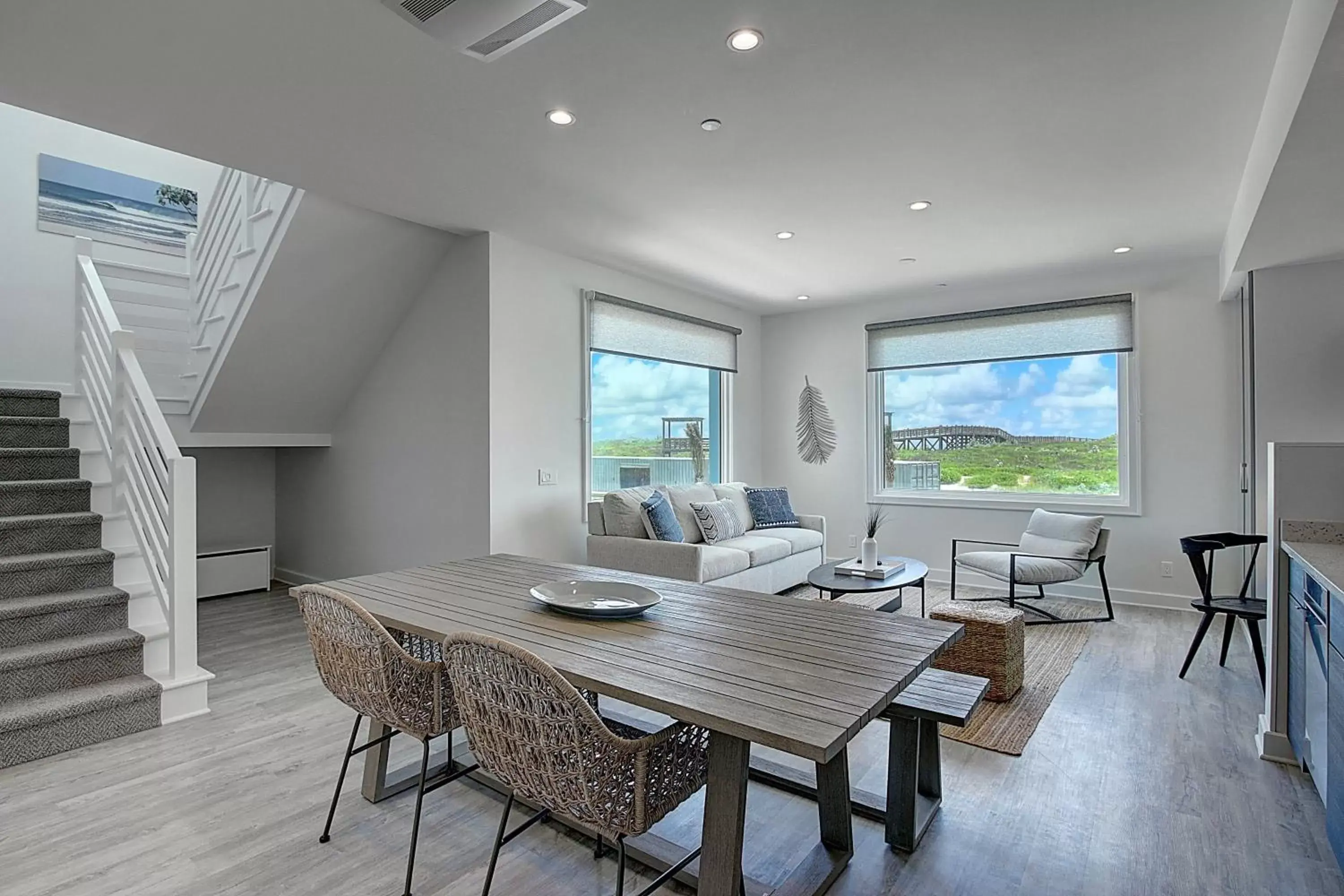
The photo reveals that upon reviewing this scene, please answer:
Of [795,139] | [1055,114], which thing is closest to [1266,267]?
[1055,114]

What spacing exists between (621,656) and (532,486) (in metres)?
2.92

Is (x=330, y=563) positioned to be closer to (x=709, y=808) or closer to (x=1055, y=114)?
(x=709, y=808)

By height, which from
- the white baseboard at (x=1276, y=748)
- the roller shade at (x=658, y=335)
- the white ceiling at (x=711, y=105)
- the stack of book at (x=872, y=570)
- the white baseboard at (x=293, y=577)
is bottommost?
the white baseboard at (x=1276, y=748)

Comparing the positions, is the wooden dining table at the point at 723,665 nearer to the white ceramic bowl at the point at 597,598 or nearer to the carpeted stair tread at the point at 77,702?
the white ceramic bowl at the point at 597,598

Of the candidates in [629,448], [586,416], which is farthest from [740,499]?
[586,416]

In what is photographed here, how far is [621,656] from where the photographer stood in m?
1.65

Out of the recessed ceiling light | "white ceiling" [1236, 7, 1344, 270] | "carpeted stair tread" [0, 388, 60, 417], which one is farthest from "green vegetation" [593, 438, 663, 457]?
"white ceiling" [1236, 7, 1344, 270]

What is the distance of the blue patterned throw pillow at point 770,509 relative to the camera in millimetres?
5641

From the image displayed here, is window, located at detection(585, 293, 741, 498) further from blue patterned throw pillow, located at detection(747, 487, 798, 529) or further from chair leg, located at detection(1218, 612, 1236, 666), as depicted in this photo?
chair leg, located at detection(1218, 612, 1236, 666)

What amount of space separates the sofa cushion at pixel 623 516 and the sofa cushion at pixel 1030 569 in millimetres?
2425

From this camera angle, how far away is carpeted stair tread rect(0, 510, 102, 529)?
10.5ft

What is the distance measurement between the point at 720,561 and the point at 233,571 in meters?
3.82

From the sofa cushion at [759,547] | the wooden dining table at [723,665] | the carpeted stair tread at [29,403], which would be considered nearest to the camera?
the wooden dining table at [723,665]

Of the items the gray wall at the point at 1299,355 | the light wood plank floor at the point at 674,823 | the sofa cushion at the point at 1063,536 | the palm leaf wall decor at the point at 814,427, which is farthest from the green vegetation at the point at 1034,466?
the light wood plank floor at the point at 674,823
